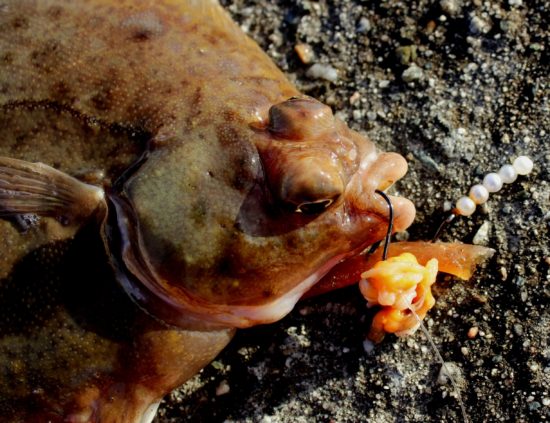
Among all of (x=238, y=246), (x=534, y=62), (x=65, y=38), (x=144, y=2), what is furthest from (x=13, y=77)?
(x=534, y=62)

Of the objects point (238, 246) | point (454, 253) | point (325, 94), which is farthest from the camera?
point (325, 94)

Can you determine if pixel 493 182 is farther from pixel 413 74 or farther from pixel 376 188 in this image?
pixel 376 188

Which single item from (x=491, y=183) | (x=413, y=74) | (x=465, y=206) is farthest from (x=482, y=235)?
(x=413, y=74)

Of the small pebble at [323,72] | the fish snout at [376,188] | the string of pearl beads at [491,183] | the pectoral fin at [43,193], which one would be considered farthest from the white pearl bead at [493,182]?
the pectoral fin at [43,193]

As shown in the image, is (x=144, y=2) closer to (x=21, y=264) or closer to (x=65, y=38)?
(x=65, y=38)

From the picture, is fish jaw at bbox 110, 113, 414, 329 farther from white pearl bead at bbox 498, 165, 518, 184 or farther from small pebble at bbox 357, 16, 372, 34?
small pebble at bbox 357, 16, 372, 34

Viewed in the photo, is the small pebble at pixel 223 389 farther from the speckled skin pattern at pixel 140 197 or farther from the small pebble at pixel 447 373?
the small pebble at pixel 447 373
